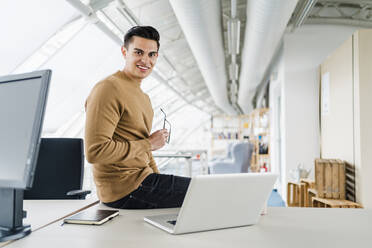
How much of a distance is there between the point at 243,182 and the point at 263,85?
34.3ft

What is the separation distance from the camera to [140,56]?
→ 65.9 inches

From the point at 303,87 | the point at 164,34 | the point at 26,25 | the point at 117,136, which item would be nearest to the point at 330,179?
the point at 303,87

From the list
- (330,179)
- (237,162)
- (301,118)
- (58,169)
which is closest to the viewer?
(58,169)

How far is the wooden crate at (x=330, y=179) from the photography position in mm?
3732

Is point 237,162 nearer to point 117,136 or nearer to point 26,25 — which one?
point 26,25

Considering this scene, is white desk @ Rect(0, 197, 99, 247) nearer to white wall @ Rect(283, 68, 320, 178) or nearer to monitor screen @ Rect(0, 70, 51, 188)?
monitor screen @ Rect(0, 70, 51, 188)

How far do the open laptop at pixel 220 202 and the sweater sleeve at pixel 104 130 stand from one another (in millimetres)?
337

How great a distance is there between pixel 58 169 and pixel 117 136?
1047 mm

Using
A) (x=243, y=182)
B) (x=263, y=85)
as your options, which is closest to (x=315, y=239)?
(x=243, y=182)

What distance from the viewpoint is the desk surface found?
96 centimetres

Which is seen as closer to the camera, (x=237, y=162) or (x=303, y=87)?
(x=303, y=87)

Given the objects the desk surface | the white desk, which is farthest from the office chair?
the desk surface

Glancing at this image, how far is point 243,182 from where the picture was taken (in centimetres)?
108

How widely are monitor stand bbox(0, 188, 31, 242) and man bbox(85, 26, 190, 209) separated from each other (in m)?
0.35
